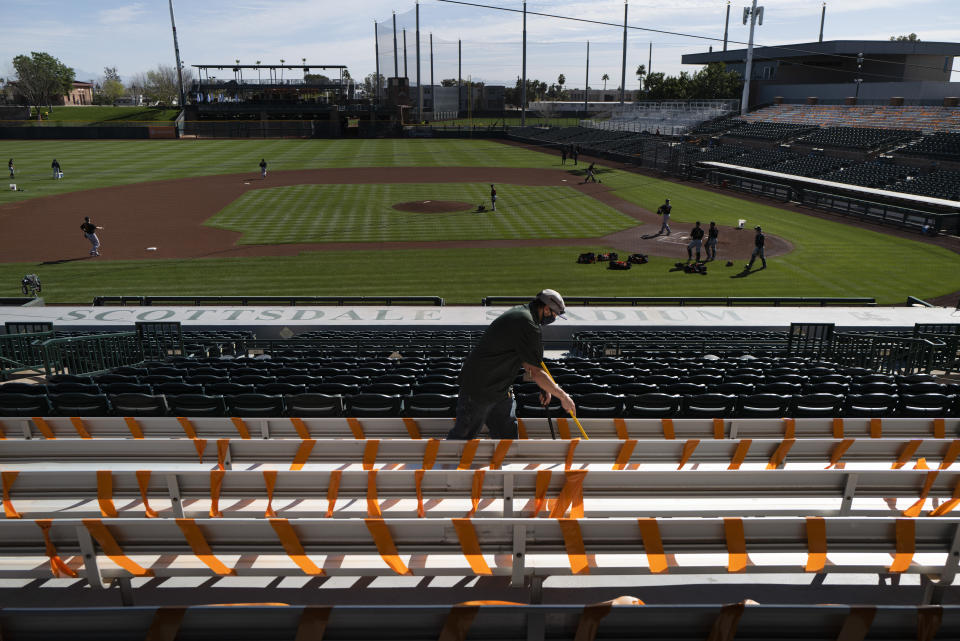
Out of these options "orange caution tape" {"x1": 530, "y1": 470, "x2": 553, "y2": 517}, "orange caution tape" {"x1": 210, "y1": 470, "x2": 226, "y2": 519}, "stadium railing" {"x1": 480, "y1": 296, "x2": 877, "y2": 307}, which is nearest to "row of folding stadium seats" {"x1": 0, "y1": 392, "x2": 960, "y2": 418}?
"orange caution tape" {"x1": 530, "y1": 470, "x2": 553, "y2": 517}

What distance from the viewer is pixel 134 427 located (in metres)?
7.05

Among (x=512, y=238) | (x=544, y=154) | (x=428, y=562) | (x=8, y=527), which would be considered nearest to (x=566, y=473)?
(x=428, y=562)

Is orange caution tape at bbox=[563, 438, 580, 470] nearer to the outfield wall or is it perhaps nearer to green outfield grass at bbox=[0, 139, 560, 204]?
the outfield wall

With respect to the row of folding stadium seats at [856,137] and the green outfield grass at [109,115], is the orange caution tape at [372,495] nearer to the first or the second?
the row of folding stadium seats at [856,137]

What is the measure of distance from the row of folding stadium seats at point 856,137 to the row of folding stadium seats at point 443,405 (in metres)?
52.8

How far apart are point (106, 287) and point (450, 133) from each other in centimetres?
7549

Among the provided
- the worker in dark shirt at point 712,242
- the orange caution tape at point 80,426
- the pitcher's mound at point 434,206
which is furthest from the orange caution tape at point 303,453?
the pitcher's mound at point 434,206

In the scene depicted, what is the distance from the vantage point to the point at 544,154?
7262 cm

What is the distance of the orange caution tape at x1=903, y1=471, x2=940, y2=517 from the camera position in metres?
4.96

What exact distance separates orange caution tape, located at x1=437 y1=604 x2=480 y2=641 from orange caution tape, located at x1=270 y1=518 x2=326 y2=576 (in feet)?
4.27

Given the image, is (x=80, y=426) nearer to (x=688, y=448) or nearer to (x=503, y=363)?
(x=503, y=363)

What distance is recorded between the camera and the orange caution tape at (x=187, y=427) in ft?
22.7

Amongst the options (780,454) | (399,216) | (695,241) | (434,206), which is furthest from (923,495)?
(434,206)

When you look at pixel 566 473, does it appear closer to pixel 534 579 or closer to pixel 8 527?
pixel 534 579
